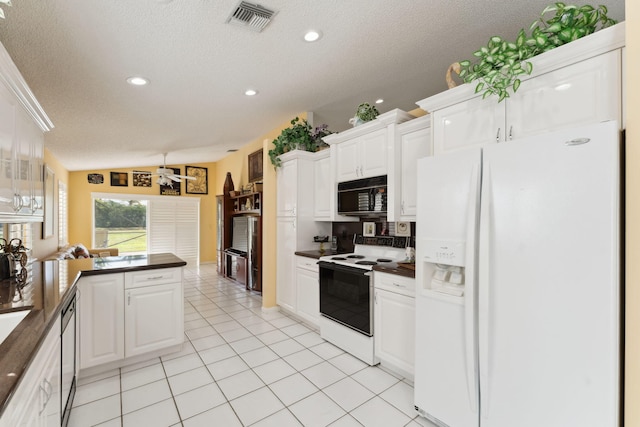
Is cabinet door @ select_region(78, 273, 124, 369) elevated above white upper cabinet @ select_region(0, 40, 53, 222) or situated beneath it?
situated beneath

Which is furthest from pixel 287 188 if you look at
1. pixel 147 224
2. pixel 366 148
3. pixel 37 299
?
pixel 147 224

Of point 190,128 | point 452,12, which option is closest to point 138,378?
point 190,128

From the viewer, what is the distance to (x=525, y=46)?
1.59 meters

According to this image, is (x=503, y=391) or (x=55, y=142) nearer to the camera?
(x=503, y=391)

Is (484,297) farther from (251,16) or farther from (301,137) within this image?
(301,137)

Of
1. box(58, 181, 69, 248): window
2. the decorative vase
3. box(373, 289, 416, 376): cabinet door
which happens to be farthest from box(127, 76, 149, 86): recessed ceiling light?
box(58, 181, 69, 248): window

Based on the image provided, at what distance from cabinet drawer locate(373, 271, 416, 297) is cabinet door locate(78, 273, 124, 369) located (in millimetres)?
2259

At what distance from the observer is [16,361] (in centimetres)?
97

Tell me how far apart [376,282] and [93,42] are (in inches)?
111

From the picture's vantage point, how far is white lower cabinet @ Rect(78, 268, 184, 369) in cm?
238

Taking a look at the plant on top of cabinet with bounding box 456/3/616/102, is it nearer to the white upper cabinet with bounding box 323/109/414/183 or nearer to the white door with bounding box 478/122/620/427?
the white door with bounding box 478/122/620/427

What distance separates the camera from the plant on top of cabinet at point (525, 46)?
1495 millimetres

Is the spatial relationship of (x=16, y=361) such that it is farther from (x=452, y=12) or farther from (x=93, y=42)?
(x=452, y=12)

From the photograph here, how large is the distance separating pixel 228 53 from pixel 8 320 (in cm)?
218
